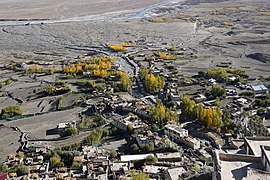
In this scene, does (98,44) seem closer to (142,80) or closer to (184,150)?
(142,80)

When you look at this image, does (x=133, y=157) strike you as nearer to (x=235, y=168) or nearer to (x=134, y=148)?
(x=134, y=148)

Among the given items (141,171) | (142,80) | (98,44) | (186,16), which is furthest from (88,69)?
(186,16)

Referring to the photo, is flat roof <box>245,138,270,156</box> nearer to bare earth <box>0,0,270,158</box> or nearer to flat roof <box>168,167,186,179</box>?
flat roof <box>168,167,186,179</box>

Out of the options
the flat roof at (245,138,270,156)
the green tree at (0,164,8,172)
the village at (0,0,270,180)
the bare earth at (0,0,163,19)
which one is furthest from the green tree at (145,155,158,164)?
the bare earth at (0,0,163,19)

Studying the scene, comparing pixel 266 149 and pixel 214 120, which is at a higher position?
pixel 266 149

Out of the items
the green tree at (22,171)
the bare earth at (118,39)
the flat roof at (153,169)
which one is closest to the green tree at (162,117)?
the flat roof at (153,169)

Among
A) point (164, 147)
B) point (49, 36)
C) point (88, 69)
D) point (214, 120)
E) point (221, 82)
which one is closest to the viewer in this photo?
point (164, 147)
